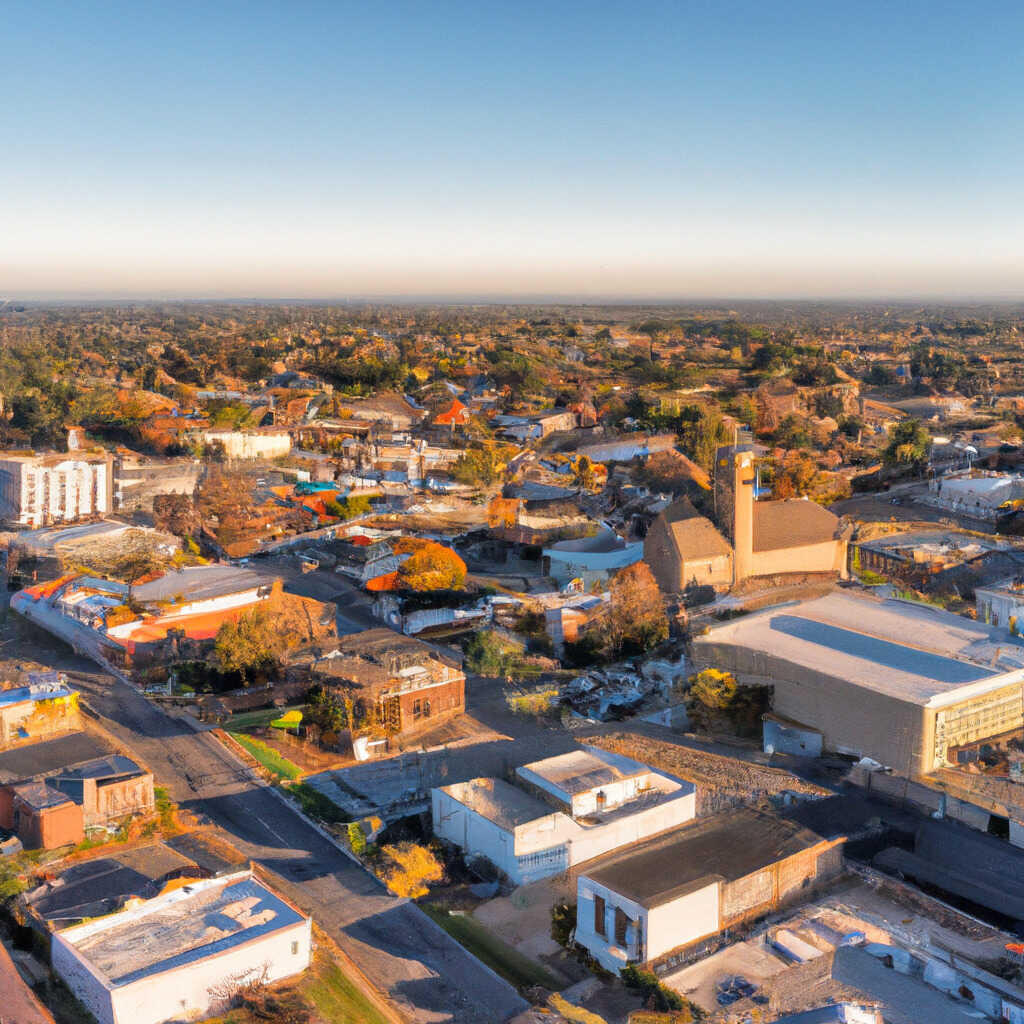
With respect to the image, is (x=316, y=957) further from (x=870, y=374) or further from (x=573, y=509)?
(x=870, y=374)

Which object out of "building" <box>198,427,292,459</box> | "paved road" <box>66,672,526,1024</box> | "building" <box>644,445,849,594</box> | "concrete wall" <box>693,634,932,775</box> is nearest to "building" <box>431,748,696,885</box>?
"paved road" <box>66,672,526,1024</box>

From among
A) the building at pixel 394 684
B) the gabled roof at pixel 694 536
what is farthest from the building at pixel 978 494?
the building at pixel 394 684

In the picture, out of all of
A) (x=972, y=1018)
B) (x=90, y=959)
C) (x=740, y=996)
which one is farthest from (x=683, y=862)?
(x=90, y=959)

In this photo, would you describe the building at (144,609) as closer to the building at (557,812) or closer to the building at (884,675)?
the building at (557,812)

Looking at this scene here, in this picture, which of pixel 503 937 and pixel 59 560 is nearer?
pixel 503 937

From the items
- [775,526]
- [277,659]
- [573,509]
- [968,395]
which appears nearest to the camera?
[277,659]
